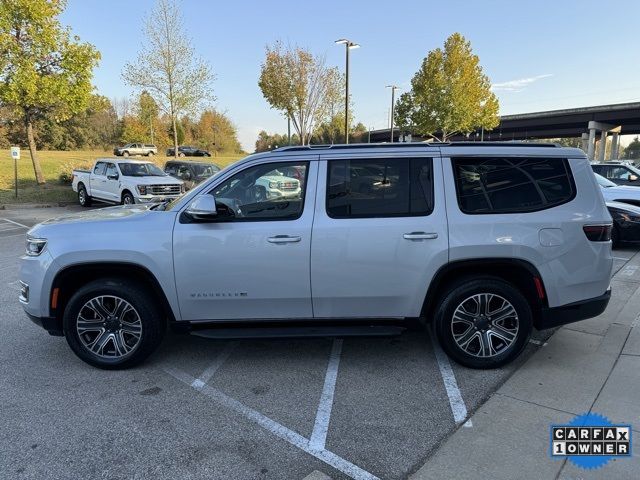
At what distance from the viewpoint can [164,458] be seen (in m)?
2.78

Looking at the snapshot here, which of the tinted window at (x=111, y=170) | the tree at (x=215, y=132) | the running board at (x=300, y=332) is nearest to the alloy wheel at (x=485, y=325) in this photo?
the running board at (x=300, y=332)

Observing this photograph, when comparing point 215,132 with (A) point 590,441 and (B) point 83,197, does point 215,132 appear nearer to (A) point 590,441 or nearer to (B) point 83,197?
(B) point 83,197

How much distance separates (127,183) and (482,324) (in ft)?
44.8

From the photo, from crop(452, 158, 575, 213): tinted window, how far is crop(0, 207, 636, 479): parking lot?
1.45 m

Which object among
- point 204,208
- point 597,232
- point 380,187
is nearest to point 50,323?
point 204,208

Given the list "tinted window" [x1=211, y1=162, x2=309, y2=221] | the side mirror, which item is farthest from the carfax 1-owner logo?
the side mirror

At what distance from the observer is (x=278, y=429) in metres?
3.08

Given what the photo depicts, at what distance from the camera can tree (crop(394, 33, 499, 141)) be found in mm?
31219

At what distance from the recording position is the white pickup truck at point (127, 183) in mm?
14586

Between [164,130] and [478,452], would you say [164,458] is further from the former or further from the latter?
[164,130]

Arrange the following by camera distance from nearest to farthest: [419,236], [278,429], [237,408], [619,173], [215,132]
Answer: [278,429] < [237,408] < [419,236] < [619,173] < [215,132]

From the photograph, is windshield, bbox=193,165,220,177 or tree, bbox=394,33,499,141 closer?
windshield, bbox=193,165,220,177

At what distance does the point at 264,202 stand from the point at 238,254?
497 mm

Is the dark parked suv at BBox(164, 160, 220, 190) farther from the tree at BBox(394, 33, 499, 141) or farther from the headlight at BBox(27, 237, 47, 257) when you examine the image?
the tree at BBox(394, 33, 499, 141)
